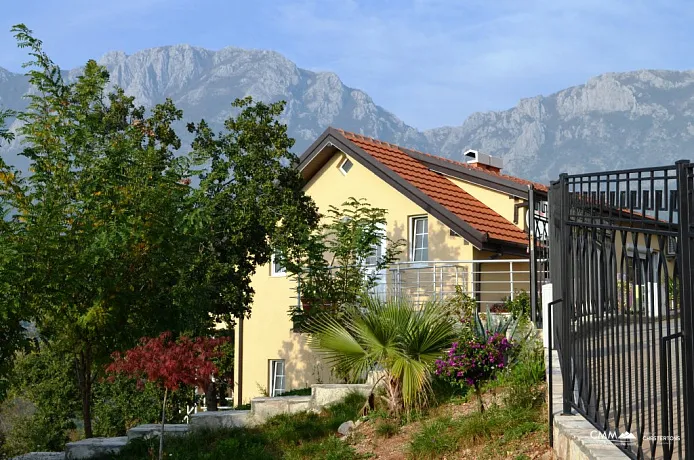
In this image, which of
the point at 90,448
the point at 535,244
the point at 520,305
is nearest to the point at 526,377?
the point at 535,244

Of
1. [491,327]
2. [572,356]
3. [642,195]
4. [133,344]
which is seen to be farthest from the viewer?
[133,344]

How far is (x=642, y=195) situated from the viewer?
16.2 ft

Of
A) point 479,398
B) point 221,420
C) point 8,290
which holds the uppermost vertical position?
point 8,290

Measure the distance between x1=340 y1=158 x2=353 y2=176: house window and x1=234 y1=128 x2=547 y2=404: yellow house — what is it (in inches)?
1.2

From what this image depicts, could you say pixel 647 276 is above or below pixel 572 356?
above

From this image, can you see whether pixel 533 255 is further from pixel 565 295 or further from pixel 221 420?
pixel 221 420

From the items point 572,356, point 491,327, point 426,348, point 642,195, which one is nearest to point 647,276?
point 642,195

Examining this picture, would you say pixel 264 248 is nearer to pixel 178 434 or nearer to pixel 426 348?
pixel 178 434

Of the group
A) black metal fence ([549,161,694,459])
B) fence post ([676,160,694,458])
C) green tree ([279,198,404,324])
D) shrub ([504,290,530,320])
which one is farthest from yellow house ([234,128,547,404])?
fence post ([676,160,694,458])

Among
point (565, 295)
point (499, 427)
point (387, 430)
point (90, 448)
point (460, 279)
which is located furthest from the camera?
point (460, 279)

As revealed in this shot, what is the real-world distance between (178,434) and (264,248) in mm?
5295

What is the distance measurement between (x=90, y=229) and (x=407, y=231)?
29.8ft

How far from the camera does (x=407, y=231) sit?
800 inches

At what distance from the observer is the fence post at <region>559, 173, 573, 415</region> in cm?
708
